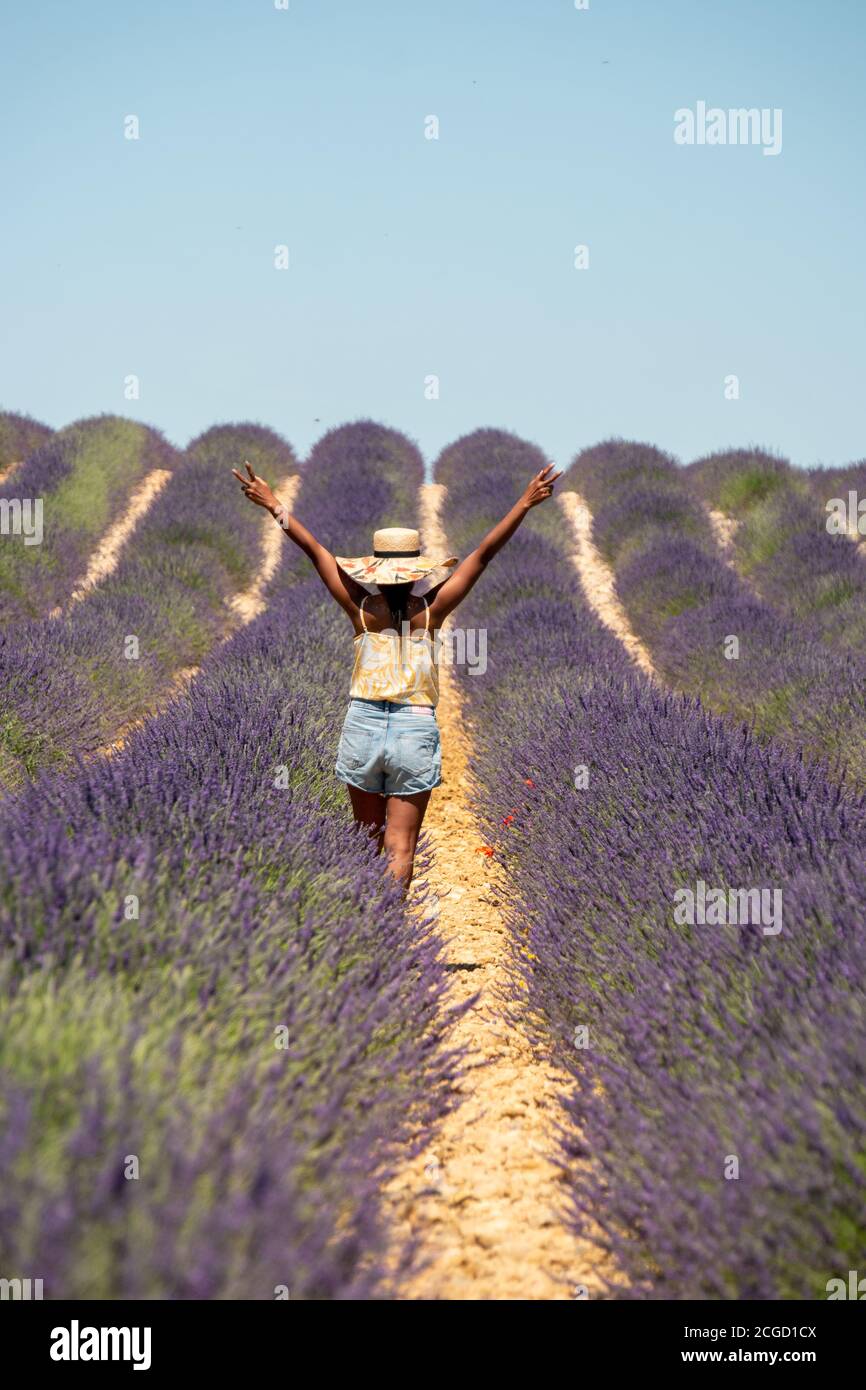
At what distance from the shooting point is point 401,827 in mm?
3340

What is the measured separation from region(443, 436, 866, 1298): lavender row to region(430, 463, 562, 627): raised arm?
35.0 inches

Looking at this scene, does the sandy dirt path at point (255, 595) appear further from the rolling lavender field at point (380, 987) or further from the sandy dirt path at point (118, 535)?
the sandy dirt path at point (118, 535)

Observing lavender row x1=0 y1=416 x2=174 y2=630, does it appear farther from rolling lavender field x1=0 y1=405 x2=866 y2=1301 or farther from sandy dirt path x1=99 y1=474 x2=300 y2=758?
rolling lavender field x1=0 y1=405 x2=866 y2=1301

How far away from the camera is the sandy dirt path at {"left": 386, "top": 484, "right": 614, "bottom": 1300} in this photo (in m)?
2.02

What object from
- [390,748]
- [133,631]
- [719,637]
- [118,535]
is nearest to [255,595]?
[118,535]

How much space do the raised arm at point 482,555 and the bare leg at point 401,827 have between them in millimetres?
566

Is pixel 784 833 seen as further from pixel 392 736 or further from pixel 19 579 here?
pixel 19 579

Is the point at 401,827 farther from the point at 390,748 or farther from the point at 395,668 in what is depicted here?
the point at 395,668

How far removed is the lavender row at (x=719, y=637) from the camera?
5.45 meters

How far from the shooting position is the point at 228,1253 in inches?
53.3

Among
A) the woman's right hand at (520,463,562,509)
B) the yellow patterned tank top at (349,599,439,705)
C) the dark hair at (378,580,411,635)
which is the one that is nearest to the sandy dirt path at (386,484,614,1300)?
the yellow patterned tank top at (349,599,439,705)

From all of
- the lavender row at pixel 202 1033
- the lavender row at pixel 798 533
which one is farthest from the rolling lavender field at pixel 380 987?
the lavender row at pixel 798 533
